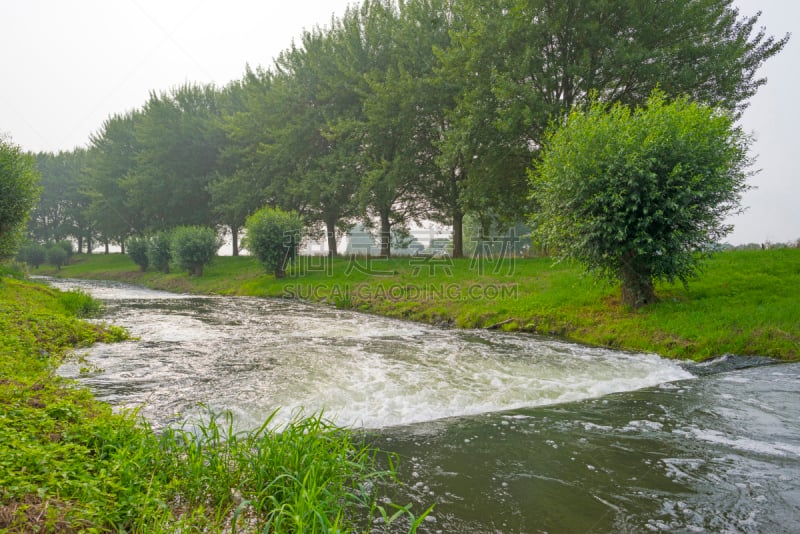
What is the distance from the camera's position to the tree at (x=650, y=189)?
12422mm

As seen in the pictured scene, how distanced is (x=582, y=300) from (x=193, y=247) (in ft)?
103

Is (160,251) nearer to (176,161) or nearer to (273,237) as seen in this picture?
(176,161)

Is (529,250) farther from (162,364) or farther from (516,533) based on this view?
(516,533)

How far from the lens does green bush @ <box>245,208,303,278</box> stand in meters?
29.7

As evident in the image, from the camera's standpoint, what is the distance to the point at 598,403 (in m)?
7.59

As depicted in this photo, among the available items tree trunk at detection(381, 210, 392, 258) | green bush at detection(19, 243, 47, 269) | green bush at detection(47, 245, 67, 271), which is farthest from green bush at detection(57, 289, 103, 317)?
green bush at detection(19, 243, 47, 269)

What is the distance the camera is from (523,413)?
7102mm

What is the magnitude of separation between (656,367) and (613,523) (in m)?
7.53

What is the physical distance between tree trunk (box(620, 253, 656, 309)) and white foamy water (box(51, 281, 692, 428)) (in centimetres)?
315

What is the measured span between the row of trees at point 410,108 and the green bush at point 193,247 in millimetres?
5140

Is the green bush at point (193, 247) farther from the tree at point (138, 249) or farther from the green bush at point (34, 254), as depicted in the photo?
the green bush at point (34, 254)

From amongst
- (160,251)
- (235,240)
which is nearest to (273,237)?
(160,251)

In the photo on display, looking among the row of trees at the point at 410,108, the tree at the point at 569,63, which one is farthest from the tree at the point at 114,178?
the tree at the point at 569,63

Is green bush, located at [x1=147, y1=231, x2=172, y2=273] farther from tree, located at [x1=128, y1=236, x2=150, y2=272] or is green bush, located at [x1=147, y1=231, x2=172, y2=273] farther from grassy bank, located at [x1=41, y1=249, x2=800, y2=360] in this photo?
grassy bank, located at [x1=41, y1=249, x2=800, y2=360]
